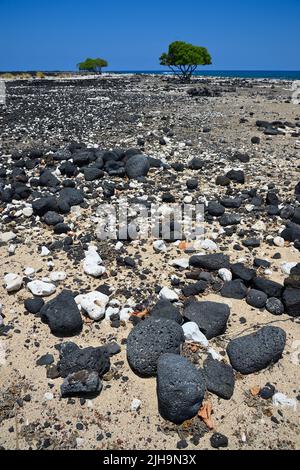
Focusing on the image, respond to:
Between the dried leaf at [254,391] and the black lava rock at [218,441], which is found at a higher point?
the dried leaf at [254,391]

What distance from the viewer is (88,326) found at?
4.07 meters

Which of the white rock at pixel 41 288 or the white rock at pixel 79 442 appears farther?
the white rock at pixel 41 288

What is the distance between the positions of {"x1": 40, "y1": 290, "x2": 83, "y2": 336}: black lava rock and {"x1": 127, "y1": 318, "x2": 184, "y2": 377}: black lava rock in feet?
2.04

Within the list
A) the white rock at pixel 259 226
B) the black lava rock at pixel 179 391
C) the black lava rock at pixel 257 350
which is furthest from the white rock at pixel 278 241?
the black lava rock at pixel 179 391

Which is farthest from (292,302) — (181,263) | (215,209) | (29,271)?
(29,271)

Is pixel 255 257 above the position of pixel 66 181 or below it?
below

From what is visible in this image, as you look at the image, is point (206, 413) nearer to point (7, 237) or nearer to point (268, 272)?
point (268, 272)

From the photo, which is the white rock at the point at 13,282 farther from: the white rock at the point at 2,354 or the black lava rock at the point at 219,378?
the black lava rock at the point at 219,378

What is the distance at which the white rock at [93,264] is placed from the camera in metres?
4.79

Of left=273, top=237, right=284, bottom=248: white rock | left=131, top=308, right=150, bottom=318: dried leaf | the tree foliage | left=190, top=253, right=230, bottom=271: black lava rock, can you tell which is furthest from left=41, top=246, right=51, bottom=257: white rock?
the tree foliage

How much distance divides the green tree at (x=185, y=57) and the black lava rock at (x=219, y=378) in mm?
47253

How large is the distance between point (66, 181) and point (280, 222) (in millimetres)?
3965
